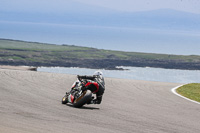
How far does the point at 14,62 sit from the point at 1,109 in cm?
12067

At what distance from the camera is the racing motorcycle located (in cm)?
1183

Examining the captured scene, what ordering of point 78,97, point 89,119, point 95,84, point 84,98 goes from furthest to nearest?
point 95,84 < point 78,97 < point 84,98 < point 89,119

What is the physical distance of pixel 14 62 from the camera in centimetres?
12800

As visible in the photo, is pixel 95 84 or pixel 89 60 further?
pixel 89 60

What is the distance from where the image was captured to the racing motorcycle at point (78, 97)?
11.8m

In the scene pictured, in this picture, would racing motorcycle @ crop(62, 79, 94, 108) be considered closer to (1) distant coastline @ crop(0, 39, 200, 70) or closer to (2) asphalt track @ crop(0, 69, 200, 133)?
(2) asphalt track @ crop(0, 69, 200, 133)

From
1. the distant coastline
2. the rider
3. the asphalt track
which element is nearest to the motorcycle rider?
the rider

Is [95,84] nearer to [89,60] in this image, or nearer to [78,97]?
[78,97]

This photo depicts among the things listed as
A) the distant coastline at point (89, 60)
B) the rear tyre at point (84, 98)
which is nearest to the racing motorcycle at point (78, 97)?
the rear tyre at point (84, 98)

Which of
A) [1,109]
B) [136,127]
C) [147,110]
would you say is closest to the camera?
[136,127]

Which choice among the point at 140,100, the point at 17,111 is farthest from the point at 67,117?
the point at 140,100

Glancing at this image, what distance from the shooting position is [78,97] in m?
12.1

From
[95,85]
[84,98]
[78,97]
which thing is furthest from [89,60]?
[84,98]

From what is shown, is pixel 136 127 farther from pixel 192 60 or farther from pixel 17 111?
pixel 192 60
